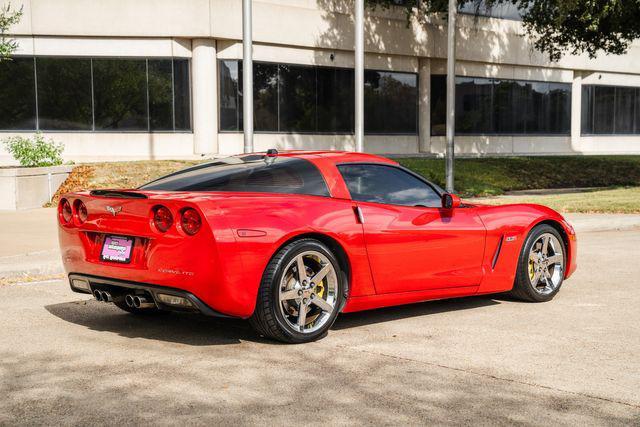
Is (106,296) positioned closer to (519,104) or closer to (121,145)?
(121,145)

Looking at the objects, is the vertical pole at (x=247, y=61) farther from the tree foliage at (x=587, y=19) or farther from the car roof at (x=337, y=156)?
the car roof at (x=337, y=156)

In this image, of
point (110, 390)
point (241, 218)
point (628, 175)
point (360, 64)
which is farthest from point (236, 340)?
point (628, 175)

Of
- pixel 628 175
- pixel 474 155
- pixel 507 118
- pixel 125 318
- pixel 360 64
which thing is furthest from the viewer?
pixel 507 118

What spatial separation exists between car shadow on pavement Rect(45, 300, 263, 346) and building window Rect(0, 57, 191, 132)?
67.1 ft

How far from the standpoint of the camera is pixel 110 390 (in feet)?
17.2

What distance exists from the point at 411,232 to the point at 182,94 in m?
22.0

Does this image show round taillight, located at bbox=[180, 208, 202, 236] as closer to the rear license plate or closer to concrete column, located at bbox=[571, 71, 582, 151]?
the rear license plate

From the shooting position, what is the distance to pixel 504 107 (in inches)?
1503

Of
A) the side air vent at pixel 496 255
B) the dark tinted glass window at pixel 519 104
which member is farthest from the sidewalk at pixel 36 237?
the dark tinted glass window at pixel 519 104

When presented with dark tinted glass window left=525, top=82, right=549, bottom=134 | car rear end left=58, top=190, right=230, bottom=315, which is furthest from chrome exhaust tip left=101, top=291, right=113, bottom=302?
dark tinted glass window left=525, top=82, right=549, bottom=134

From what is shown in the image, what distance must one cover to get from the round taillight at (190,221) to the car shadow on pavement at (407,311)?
1.68 meters

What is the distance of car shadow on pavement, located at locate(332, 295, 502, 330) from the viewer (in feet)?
24.3

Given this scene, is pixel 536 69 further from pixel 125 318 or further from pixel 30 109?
pixel 125 318

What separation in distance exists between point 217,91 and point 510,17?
15.1 m
